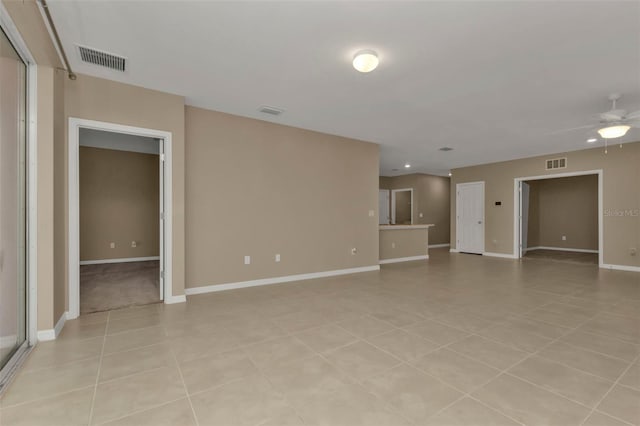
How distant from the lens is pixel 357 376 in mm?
2162

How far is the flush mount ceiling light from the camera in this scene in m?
2.78

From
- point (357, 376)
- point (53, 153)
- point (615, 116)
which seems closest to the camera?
point (357, 376)

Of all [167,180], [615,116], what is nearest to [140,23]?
[167,180]

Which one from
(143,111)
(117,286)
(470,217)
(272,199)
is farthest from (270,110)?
(470,217)

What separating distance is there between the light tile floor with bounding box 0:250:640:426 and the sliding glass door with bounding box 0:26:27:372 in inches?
13.1

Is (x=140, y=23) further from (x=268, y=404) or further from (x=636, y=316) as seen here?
(x=636, y=316)

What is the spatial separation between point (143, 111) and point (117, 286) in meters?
2.81

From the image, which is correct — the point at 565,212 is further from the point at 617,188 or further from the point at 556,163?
the point at 617,188

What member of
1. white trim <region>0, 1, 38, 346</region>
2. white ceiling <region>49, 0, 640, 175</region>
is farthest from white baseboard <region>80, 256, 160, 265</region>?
white ceiling <region>49, 0, 640, 175</region>

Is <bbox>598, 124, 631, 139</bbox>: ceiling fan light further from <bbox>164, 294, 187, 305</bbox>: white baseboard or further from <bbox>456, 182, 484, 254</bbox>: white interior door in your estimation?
<bbox>164, 294, 187, 305</bbox>: white baseboard

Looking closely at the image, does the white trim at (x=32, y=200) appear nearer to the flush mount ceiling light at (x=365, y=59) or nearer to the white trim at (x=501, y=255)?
the flush mount ceiling light at (x=365, y=59)

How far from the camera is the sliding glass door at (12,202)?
2207mm

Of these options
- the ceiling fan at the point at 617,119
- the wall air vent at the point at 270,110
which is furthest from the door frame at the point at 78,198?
the ceiling fan at the point at 617,119

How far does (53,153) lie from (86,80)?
3.48 ft
